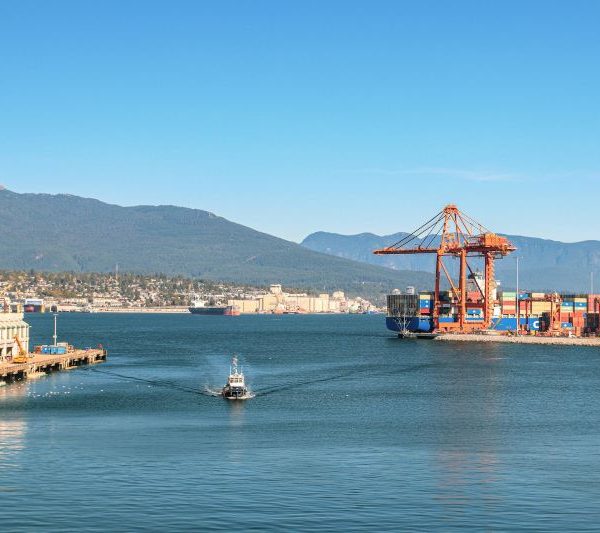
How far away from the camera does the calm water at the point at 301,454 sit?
4334 centimetres

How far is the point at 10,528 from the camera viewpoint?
1598 inches

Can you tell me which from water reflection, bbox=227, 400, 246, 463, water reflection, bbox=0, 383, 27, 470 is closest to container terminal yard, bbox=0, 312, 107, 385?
water reflection, bbox=0, 383, 27, 470

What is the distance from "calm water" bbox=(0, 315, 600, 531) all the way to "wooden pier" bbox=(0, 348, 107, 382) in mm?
2164

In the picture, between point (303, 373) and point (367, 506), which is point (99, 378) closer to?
point (303, 373)

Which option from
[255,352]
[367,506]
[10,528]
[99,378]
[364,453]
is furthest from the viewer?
[255,352]

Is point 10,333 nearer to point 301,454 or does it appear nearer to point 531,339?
point 301,454

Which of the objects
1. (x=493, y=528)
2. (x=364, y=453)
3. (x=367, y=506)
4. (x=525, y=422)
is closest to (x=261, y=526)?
(x=367, y=506)

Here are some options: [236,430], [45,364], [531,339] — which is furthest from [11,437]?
[531,339]

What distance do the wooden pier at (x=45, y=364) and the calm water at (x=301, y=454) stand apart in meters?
2.16

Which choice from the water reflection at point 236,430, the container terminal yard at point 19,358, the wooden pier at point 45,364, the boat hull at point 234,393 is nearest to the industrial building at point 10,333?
the container terminal yard at point 19,358

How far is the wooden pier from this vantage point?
322ft

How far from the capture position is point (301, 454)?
57188 mm

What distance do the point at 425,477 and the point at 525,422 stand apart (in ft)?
79.0

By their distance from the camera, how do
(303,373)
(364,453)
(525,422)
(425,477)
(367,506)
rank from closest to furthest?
1. (367,506)
2. (425,477)
3. (364,453)
4. (525,422)
5. (303,373)
